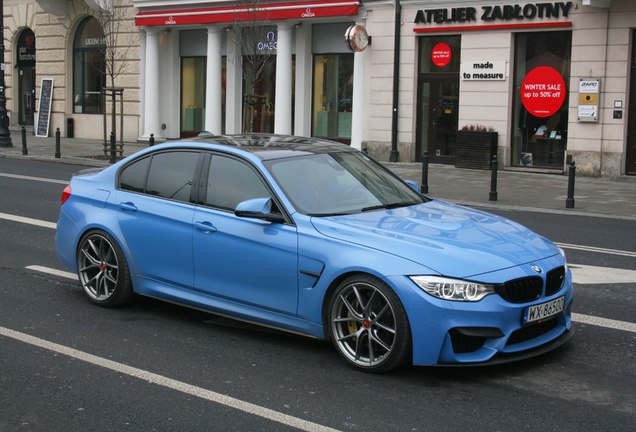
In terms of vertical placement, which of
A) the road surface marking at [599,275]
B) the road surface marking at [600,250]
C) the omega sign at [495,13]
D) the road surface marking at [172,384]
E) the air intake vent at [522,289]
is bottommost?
the road surface marking at [172,384]

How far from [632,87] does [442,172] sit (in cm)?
518

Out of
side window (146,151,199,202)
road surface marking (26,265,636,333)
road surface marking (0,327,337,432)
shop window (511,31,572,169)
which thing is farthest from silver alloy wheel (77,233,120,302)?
shop window (511,31,572,169)

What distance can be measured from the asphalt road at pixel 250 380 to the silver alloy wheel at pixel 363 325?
0.45ft

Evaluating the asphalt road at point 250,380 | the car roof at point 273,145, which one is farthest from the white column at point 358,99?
the asphalt road at point 250,380

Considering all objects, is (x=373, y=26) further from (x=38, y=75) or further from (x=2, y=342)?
(x=2, y=342)

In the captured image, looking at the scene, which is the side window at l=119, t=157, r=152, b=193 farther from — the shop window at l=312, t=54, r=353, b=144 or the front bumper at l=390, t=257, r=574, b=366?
the shop window at l=312, t=54, r=353, b=144

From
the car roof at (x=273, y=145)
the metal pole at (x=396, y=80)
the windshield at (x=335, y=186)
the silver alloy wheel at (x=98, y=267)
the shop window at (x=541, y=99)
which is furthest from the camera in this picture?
the metal pole at (x=396, y=80)

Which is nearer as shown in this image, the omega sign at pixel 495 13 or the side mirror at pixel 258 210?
the side mirror at pixel 258 210

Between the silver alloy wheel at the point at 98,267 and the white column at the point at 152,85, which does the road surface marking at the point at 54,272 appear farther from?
the white column at the point at 152,85

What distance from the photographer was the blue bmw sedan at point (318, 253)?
4977 mm

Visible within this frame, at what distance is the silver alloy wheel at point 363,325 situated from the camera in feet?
16.8

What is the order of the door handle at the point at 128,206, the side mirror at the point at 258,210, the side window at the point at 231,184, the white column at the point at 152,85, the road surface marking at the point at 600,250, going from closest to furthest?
the side mirror at the point at 258,210 < the side window at the point at 231,184 < the door handle at the point at 128,206 < the road surface marking at the point at 600,250 < the white column at the point at 152,85

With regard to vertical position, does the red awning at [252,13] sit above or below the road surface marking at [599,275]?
above

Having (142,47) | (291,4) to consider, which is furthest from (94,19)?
(291,4)
